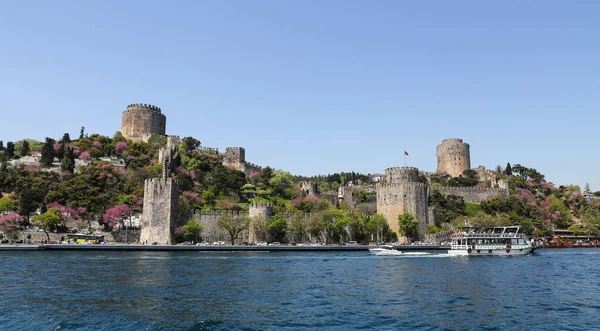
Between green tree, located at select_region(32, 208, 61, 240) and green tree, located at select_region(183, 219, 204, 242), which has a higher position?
green tree, located at select_region(32, 208, 61, 240)

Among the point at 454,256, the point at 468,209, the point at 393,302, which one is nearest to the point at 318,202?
the point at 468,209

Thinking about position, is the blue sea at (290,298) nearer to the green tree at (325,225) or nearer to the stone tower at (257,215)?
the stone tower at (257,215)

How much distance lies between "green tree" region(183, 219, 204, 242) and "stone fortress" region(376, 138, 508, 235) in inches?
987

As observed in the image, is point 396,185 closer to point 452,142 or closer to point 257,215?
point 257,215

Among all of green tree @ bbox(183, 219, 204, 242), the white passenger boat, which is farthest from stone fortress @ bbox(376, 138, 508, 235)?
green tree @ bbox(183, 219, 204, 242)

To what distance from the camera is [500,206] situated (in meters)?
74.0

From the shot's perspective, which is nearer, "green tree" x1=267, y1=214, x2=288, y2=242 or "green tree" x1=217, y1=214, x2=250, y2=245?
"green tree" x1=217, y1=214, x2=250, y2=245

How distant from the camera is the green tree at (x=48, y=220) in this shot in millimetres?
52156

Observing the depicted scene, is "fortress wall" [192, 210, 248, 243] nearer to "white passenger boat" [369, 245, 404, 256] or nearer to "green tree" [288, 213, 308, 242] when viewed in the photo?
"green tree" [288, 213, 308, 242]

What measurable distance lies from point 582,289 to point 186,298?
64.4 feet

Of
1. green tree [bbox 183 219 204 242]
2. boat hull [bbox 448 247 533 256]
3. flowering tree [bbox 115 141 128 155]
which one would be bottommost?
boat hull [bbox 448 247 533 256]

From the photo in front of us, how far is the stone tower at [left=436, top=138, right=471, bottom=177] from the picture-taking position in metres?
98.6

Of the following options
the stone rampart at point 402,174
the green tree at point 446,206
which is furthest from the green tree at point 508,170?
the stone rampart at point 402,174

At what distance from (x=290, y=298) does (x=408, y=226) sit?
142ft
